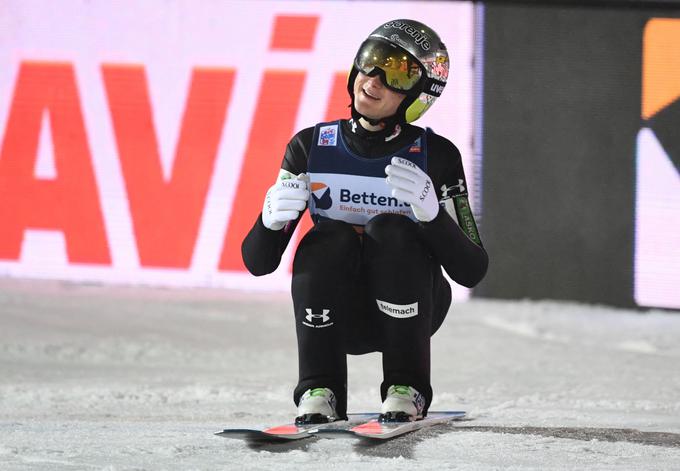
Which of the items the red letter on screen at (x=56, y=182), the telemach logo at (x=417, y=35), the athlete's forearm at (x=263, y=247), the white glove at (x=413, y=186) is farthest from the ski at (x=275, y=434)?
the red letter on screen at (x=56, y=182)

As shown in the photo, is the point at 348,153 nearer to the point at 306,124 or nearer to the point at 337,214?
the point at 337,214

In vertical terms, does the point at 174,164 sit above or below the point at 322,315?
above

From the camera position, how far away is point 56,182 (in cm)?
677

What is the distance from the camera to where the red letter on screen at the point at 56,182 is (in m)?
6.76

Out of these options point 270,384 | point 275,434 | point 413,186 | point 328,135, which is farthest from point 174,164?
point 275,434

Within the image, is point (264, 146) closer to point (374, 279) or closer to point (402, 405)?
point (374, 279)

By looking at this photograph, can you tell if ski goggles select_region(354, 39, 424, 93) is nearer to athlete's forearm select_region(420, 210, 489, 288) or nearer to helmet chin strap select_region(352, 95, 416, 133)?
helmet chin strap select_region(352, 95, 416, 133)

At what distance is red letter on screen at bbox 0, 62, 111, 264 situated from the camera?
6762 millimetres

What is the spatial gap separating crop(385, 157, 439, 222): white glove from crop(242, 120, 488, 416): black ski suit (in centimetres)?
5

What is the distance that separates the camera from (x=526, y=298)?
6.66m

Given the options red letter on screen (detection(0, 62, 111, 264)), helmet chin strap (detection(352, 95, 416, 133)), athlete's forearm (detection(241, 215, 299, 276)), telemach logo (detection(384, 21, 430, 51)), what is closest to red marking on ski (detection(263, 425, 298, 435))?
athlete's forearm (detection(241, 215, 299, 276))

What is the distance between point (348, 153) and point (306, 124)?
3.53m

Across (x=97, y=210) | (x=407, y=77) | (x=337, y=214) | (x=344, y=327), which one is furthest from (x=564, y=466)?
(x=97, y=210)

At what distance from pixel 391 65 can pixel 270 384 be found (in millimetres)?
1743
